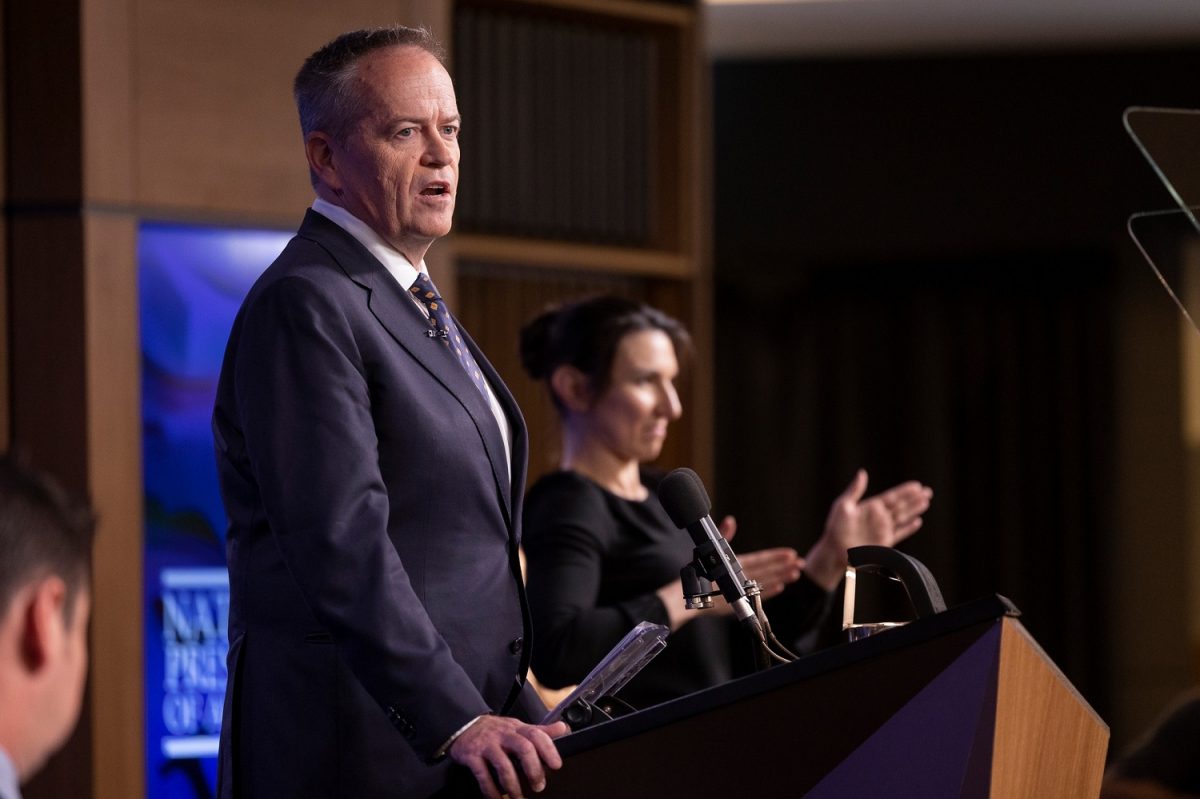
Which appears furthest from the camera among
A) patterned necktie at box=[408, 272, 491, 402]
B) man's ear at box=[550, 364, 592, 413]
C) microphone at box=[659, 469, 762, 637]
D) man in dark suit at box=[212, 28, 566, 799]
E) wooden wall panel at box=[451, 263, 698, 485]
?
wooden wall panel at box=[451, 263, 698, 485]

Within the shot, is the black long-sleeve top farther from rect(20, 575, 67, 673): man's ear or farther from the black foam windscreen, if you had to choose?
rect(20, 575, 67, 673): man's ear

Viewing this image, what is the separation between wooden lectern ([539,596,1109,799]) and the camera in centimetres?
138

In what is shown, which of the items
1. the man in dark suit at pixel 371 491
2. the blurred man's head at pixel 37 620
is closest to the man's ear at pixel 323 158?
the man in dark suit at pixel 371 491

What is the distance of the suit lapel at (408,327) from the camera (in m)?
1.70

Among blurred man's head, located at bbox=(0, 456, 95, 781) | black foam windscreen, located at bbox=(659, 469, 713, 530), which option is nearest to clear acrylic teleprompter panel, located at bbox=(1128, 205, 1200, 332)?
black foam windscreen, located at bbox=(659, 469, 713, 530)

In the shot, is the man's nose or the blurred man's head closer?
the blurred man's head

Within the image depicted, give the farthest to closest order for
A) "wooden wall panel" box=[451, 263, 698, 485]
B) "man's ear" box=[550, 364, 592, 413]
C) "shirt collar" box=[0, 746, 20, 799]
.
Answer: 1. "wooden wall panel" box=[451, 263, 698, 485]
2. "man's ear" box=[550, 364, 592, 413]
3. "shirt collar" box=[0, 746, 20, 799]

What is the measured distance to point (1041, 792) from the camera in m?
1.46

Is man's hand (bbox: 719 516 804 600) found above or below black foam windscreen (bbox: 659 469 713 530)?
below

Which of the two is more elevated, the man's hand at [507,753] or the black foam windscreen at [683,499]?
the black foam windscreen at [683,499]

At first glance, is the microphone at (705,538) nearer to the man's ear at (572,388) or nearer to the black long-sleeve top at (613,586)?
the black long-sleeve top at (613,586)

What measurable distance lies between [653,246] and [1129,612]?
3.00 m

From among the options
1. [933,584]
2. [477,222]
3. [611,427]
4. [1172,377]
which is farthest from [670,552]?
[1172,377]

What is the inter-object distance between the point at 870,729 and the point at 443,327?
63 cm
